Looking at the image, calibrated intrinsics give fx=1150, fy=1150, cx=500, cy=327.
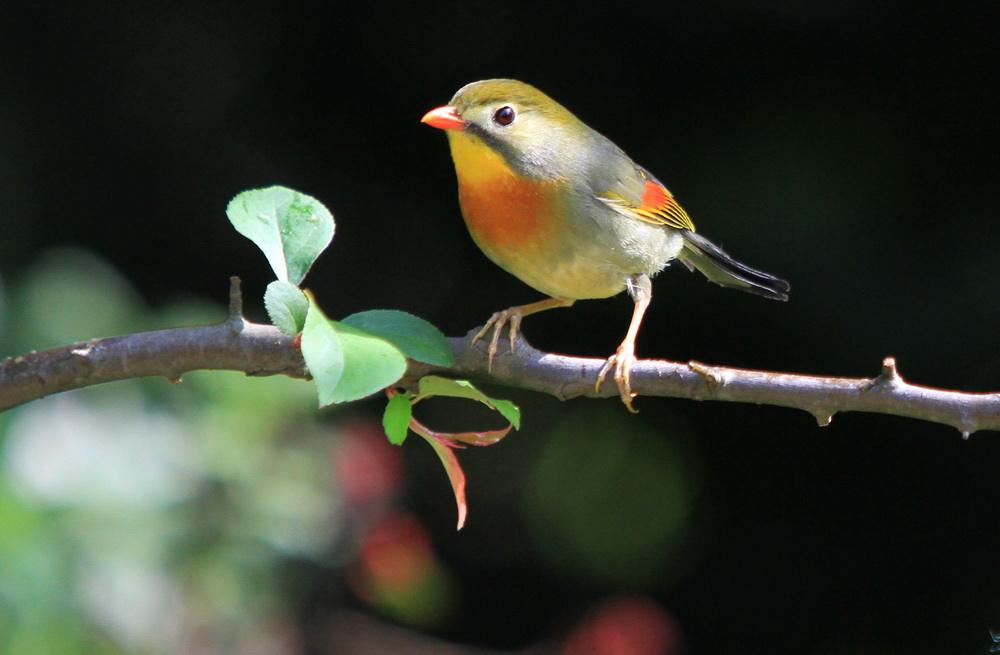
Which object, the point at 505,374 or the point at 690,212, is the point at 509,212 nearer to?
the point at 505,374

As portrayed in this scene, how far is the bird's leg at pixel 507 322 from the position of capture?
1.52 meters

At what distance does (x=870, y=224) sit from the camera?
3.99 m

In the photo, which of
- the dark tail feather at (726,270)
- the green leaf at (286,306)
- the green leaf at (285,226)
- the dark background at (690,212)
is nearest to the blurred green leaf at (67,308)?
the dark background at (690,212)

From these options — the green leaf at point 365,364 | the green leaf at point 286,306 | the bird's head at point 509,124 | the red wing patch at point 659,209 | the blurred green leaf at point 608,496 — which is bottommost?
the blurred green leaf at point 608,496

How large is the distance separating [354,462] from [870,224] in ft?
6.53

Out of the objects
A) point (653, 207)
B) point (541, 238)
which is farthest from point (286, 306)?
point (653, 207)

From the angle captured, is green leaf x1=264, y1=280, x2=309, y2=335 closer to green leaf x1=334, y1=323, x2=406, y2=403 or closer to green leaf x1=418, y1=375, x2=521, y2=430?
green leaf x1=334, y1=323, x2=406, y2=403

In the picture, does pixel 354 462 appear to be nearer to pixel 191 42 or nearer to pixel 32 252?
pixel 32 252

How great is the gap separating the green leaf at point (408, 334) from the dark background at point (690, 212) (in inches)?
99.7

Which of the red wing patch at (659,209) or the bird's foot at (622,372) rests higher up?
the red wing patch at (659,209)

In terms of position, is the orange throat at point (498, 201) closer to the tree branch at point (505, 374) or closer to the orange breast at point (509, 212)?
the orange breast at point (509, 212)

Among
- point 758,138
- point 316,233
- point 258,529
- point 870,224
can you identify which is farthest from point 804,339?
point 316,233

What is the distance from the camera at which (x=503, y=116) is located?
2594 millimetres

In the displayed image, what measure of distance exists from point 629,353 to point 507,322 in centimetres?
48
